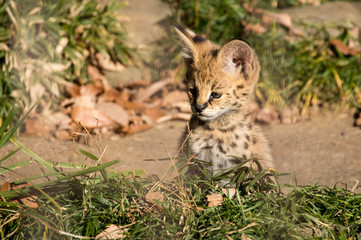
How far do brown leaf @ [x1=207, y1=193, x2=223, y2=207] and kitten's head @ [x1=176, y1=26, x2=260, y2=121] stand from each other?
0.77 metres

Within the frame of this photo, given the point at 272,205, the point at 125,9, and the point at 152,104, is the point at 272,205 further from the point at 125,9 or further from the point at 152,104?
the point at 125,9

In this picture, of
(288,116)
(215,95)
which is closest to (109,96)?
(288,116)

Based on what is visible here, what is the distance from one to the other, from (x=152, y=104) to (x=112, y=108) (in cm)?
76

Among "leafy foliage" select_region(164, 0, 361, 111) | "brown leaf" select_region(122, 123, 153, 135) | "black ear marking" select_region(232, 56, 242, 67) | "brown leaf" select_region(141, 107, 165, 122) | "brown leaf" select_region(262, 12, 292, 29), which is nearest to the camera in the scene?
"black ear marking" select_region(232, 56, 242, 67)

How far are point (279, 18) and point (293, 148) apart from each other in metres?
2.37

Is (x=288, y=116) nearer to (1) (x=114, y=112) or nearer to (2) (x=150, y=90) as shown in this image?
(2) (x=150, y=90)

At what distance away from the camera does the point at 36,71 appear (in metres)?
5.84

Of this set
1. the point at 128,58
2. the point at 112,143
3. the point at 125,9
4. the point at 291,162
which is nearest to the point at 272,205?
the point at 291,162

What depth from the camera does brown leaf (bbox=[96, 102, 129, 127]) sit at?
19.9ft

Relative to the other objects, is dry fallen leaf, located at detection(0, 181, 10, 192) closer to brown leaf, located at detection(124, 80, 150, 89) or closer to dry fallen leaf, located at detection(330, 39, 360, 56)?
brown leaf, located at detection(124, 80, 150, 89)

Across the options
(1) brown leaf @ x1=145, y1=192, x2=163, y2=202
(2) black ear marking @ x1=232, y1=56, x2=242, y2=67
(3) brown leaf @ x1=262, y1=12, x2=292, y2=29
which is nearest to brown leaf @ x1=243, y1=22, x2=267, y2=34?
(3) brown leaf @ x1=262, y1=12, x2=292, y2=29

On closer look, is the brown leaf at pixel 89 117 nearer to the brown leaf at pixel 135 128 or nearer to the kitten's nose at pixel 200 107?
the brown leaf at pixel 135 128

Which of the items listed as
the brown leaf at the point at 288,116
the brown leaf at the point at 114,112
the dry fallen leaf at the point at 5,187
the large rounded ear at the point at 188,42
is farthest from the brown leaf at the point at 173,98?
the dry fallen leaf at the point at 5,187

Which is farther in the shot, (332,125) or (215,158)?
(332,125)
